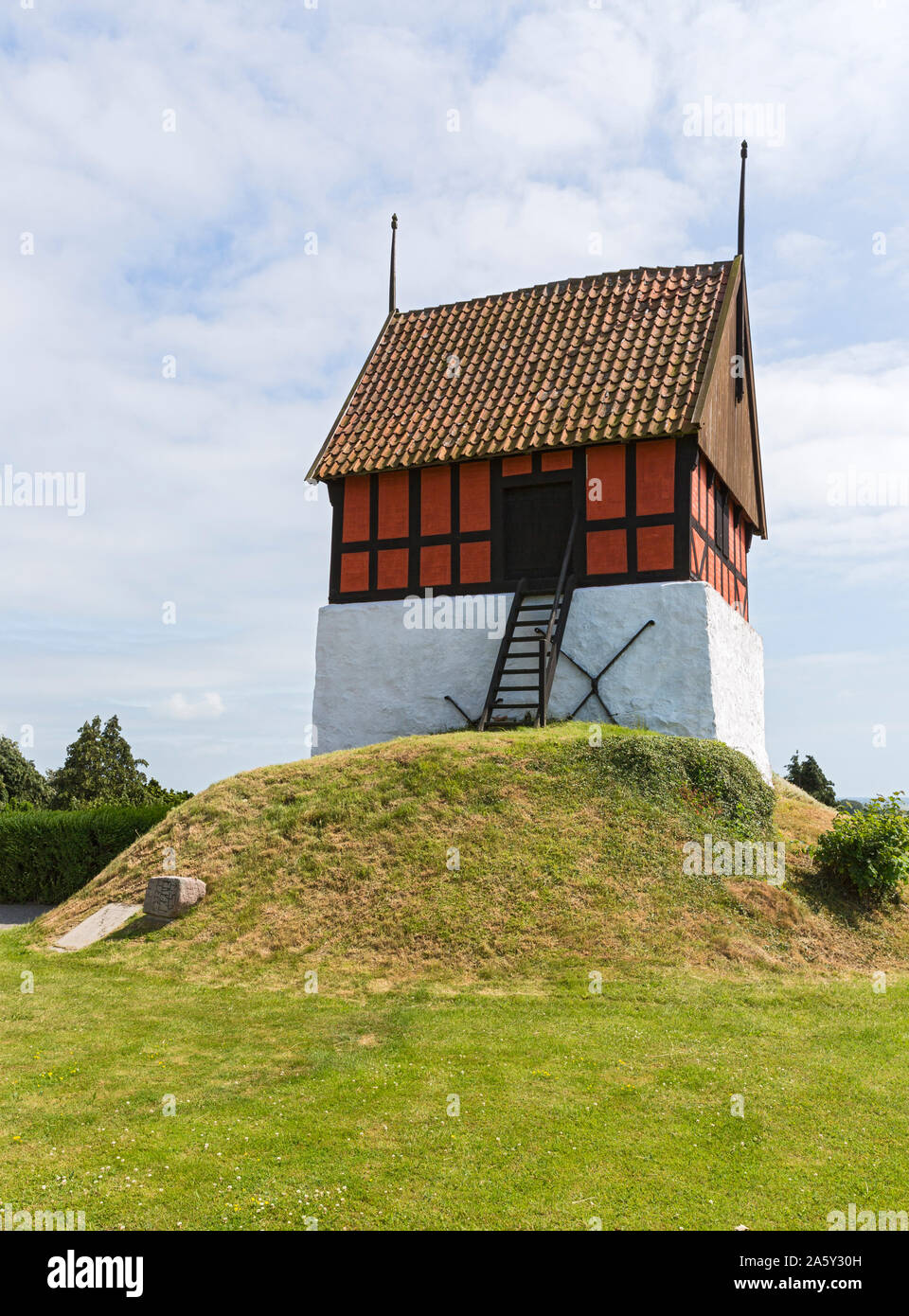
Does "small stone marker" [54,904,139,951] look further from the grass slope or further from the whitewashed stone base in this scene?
the whitewashed stone base

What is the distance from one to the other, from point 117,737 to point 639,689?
29.0m


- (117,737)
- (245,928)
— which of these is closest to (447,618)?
(245,928)

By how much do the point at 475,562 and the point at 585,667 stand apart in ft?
10.3

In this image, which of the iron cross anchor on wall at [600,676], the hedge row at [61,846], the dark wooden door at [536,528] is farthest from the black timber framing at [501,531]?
the hedge row at [61,846]

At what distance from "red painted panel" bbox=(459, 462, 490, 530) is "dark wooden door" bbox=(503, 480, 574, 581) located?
0.40m

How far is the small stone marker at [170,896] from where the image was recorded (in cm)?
1369

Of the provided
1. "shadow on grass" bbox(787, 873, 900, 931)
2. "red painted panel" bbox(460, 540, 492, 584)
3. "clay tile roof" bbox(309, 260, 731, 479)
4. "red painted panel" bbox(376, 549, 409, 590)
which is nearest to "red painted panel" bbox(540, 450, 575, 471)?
"clay tile roof" bbox(309, 260, 731, 479)

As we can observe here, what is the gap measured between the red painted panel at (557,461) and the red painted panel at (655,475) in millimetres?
1304

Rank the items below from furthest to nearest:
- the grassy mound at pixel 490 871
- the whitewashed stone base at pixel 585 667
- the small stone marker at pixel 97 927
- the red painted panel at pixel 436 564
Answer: the red painted panel at pixel 436 564
the whitewashed stone base at pixel 585 667
the small stone marker at pixel 97 927
the grassy mound at pixel 490 871

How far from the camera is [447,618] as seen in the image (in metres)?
20.0

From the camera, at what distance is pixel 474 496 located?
20.1 m

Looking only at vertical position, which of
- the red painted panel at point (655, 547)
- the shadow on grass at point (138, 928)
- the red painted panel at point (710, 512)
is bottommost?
the shadow on grass at point (138, 928)

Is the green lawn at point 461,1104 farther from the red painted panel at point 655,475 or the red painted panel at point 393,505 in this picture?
the red painted panel at point 393,505
